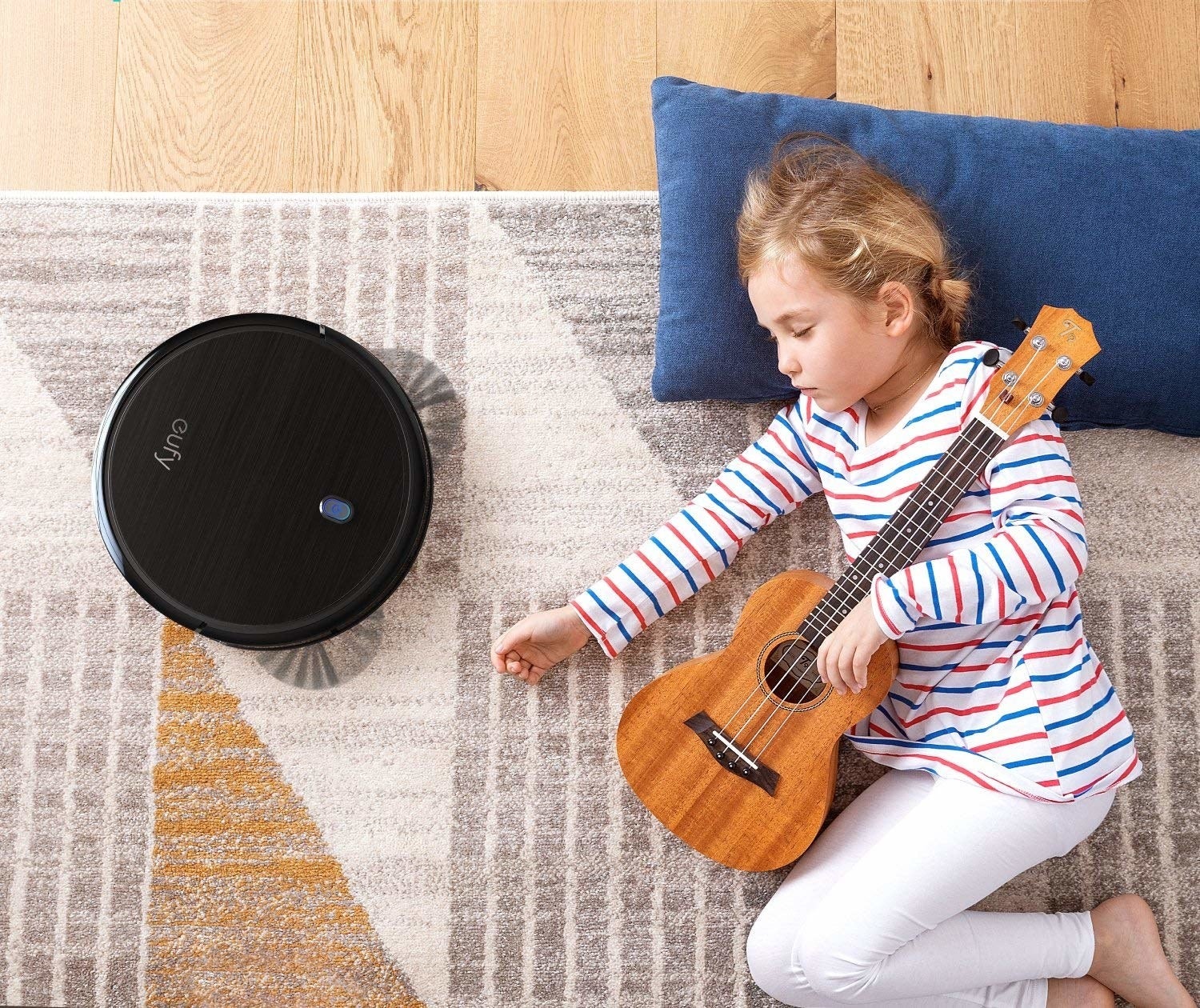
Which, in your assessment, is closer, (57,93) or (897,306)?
(897,306)

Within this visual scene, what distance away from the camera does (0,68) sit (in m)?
1.20

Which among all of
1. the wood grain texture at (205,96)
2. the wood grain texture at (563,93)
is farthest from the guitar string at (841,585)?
the wood grain texture at (205,96)

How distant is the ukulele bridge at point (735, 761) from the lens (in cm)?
97

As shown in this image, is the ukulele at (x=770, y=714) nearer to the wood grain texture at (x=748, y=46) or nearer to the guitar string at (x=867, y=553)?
the guitar string at (x=867, y=553)

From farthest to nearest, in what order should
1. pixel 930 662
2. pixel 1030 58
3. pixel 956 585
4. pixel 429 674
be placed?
1. pixel 1030 58
2. pixel 429 674
3. pixel 930 662
4. pixel 956 585

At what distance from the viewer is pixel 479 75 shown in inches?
47.3

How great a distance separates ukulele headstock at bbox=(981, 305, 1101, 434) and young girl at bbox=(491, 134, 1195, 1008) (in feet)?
0.09

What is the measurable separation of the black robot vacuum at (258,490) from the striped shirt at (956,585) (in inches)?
10.2

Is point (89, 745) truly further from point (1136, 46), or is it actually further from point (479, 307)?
point (1136, 46)

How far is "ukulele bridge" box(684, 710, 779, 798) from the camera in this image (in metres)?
0.97

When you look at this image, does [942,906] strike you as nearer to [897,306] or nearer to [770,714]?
[770,714]

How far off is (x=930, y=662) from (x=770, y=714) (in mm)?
180

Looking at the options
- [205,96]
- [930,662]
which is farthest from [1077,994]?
[205,96]

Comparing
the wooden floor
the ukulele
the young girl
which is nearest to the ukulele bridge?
the ukulele
